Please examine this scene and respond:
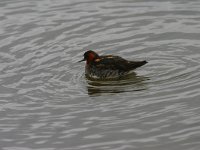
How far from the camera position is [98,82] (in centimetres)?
1622

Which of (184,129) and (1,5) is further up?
(1,5)

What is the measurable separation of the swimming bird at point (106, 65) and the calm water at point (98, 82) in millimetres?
272

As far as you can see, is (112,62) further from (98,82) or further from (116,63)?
(98,82)

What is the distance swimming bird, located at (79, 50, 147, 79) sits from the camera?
52.1ft

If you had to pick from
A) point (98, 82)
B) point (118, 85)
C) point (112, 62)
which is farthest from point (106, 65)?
point (118, 85)

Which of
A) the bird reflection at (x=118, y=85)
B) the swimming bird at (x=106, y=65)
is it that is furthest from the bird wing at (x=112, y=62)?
the bird reflection at (x=118, y=85)

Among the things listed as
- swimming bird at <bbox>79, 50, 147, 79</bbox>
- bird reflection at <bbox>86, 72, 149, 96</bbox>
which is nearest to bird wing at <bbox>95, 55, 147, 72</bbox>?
swimming bird at <bbox>79, 50, 147, 79</bbox>

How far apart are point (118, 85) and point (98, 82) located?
868mm

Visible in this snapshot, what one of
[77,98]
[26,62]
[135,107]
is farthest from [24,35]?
[135,107]

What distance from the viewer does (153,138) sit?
469 inches

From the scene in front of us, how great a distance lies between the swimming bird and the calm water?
0.89 feet

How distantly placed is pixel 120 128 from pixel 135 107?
109 centimetres

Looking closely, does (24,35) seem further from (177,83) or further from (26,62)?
(177,83)

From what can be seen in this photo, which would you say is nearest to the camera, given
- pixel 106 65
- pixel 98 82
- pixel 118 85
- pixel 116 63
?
pixel 118 85
